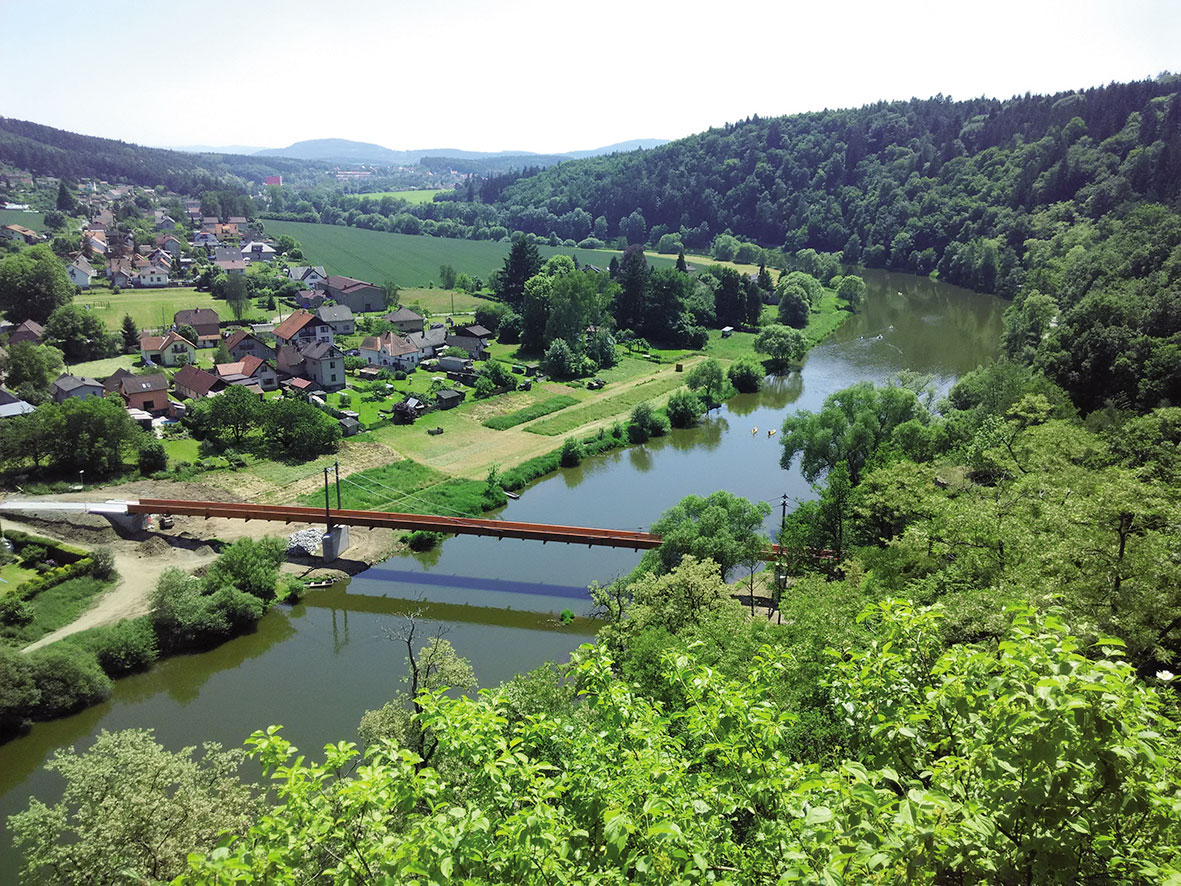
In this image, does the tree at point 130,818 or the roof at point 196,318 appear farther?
the roof at point 196,318

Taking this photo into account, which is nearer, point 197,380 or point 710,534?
point 710,534

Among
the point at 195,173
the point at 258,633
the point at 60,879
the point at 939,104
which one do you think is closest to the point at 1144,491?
the point at 60,879

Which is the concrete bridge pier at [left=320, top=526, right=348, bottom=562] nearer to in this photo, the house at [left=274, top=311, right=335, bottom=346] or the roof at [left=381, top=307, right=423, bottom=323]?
the house at [left=274, top=311, right=335, bottom=346]

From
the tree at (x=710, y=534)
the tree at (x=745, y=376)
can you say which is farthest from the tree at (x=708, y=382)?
the tree at (x=710, y=534)

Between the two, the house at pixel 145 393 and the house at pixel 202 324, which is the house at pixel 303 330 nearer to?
the house at pixel 202 324

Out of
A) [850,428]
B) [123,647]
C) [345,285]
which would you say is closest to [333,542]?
[123,647]

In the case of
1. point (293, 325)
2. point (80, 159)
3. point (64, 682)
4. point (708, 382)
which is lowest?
point (64, 682)

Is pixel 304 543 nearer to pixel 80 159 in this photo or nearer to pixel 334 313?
pixel 334 313

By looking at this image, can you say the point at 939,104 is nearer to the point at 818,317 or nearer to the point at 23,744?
the point at 818,317
